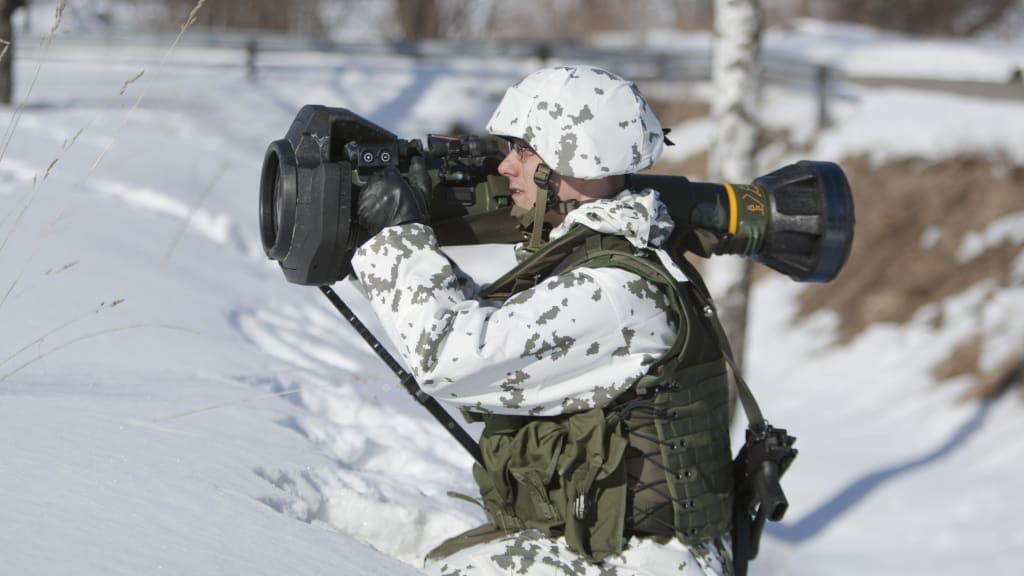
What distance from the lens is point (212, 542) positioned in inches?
89.4

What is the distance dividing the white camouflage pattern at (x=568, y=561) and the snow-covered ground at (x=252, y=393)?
0.28 meters

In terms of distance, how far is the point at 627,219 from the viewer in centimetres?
249

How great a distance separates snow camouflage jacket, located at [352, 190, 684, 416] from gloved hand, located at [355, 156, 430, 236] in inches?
1.2

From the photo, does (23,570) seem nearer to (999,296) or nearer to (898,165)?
(999,296)

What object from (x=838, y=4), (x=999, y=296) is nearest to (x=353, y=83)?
(x=999, y=296)

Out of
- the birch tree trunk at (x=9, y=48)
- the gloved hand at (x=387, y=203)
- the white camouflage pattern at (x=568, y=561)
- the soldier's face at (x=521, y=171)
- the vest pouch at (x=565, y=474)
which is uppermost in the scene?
the birch tree trunk at (x=9, y=48)

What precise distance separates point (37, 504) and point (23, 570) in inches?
12.0

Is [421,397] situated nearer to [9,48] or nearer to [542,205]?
[542,205]

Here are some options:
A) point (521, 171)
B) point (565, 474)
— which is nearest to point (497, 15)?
point (521, 171)

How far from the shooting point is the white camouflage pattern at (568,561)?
8.41ft

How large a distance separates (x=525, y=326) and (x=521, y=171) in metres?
0.43

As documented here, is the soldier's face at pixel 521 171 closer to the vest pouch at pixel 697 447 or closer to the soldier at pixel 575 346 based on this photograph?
the soldier at pixel 575 346

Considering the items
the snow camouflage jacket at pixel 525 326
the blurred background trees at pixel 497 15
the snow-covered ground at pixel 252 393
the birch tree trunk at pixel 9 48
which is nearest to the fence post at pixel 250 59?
the snow-covered ground at pixel 252 393

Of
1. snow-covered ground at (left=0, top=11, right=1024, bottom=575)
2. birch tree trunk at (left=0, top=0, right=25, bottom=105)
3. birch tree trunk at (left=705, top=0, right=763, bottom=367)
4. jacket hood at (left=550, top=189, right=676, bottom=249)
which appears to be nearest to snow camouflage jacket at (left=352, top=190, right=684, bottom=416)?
jacket hood at (left=550, top=189, right=676, bottom=249)
